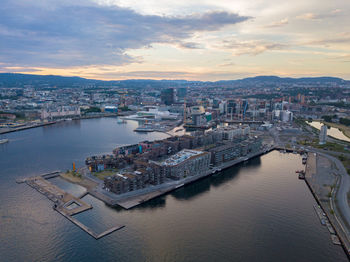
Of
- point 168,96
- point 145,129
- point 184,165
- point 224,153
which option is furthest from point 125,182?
point 168,96

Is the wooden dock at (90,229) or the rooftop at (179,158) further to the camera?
the rooftop at (179,158)

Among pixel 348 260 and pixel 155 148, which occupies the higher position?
pixel 155 148

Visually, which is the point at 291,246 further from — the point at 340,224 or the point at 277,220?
the point at 340,224

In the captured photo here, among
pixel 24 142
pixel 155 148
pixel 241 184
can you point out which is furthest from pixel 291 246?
pixel 24 142

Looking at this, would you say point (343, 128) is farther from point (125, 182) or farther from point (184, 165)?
point (125, 182)

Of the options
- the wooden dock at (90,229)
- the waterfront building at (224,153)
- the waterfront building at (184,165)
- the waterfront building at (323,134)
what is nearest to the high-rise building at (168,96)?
the waterfront building at (323,134)

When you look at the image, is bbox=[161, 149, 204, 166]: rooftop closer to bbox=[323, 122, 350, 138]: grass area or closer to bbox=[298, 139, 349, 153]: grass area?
bbox=[298, 139, 349, 153]: grass area

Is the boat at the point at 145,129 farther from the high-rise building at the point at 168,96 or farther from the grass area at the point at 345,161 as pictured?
the high-rise building at the point at 168,96
